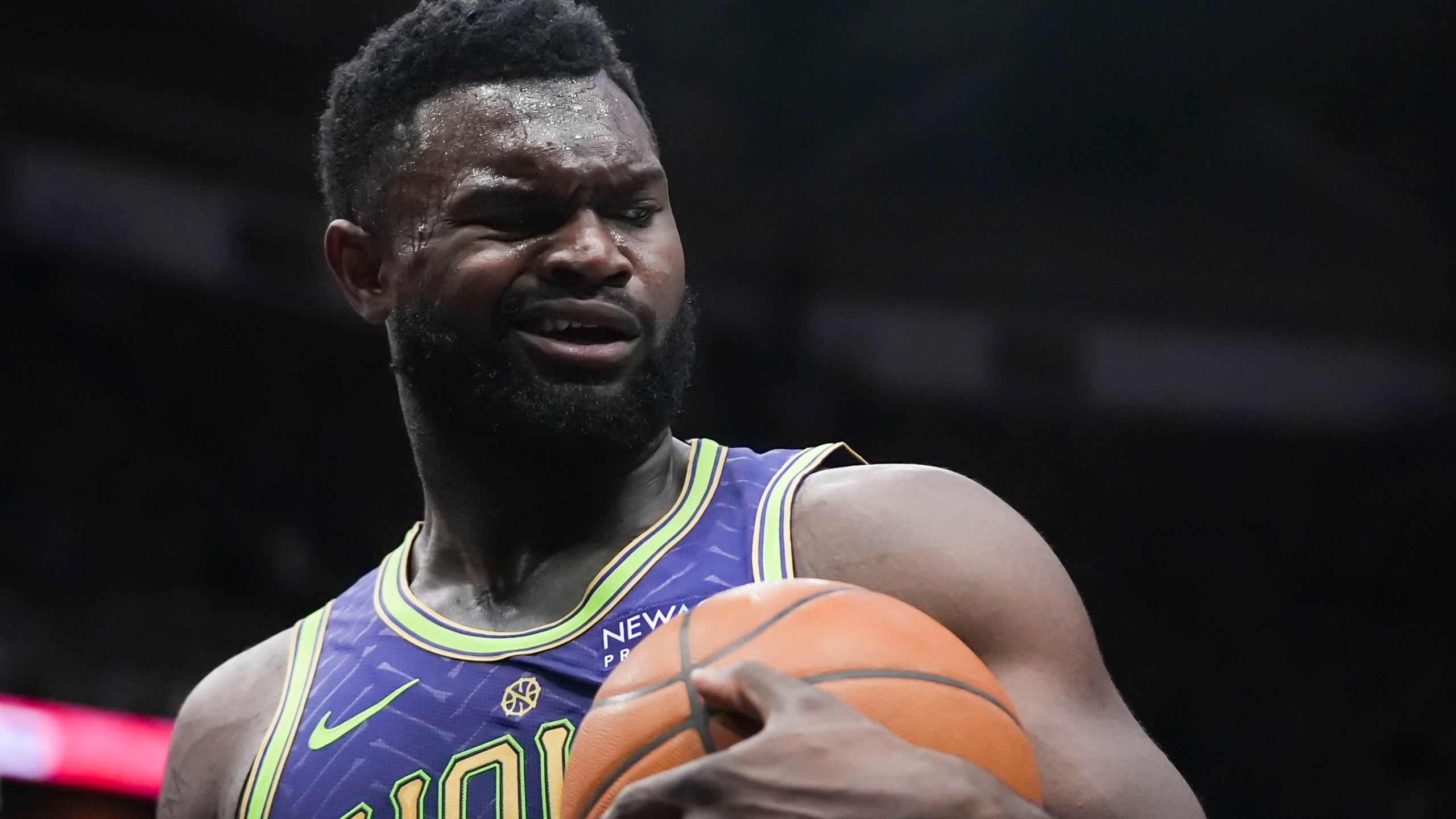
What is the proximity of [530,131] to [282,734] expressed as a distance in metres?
1.13

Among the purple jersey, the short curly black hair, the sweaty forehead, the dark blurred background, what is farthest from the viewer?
the dark blurred background

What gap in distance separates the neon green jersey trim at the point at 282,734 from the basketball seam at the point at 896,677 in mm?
1190

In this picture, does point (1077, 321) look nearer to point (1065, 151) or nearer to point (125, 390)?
point (1065, 151)

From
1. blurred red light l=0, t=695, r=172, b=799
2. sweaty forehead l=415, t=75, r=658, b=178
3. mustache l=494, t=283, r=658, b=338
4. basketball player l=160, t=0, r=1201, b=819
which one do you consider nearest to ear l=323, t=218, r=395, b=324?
basketball player l=160, t=0, r=1201, b=819

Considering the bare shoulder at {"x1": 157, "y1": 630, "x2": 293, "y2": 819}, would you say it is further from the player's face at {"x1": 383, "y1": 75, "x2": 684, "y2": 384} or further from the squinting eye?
the squinting eye

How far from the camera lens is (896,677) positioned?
1.67 metres

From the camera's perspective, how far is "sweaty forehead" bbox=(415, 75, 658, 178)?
7.79 feet

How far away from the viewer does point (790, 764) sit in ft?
4.83

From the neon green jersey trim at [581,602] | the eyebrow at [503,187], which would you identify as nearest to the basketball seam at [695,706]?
the neon green jersey trim at [581,602]

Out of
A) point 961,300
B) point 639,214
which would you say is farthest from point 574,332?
point 961,300

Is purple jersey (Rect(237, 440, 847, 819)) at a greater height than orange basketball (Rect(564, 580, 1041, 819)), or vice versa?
orange basketball (Rect(564, 580, 1041, 819))

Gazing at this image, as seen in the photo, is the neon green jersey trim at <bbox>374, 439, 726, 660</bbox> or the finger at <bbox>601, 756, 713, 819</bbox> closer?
the finger at <bbox>601, 756, 713, 819</bbox>

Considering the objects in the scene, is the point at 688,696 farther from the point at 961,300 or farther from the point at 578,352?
the point at 961,300

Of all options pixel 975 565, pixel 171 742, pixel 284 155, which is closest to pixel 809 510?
pixel 975 565
